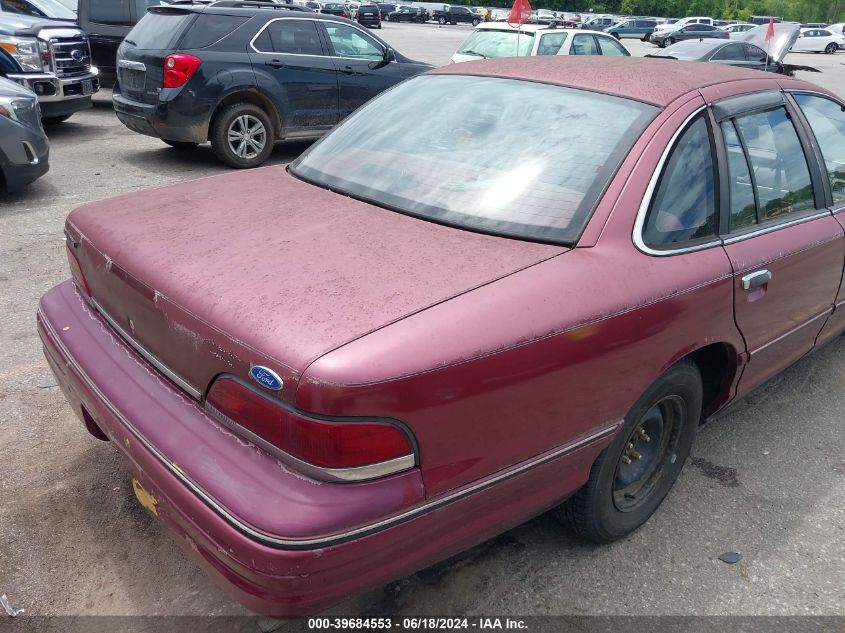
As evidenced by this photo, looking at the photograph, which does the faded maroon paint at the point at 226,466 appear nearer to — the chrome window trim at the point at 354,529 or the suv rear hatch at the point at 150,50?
the chrome window trim at the point at 354,529

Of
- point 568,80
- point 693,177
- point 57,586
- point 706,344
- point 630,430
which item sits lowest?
point 57,586

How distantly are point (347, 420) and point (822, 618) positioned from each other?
72.0 inches

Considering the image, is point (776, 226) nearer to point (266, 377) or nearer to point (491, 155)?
point (491, 155)

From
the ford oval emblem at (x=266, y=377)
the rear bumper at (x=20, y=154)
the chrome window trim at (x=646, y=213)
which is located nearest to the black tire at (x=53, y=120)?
the rear bumper at (x=20, y=154)

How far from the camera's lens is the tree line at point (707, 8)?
67.5 m

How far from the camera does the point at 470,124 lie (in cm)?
288

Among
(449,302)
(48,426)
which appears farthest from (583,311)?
(48,426)

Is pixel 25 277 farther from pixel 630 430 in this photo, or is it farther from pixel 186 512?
pixel 630 430

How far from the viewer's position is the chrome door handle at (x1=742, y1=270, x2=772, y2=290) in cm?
273

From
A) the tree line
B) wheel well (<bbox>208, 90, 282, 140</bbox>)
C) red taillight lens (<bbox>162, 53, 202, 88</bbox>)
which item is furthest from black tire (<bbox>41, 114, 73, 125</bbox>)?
the tree line

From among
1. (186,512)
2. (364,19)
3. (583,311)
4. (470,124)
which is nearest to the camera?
(186,512)

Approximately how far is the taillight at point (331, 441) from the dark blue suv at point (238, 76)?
6.73 metres

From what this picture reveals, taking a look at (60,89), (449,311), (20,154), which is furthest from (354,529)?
(60,89)

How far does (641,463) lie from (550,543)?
1.51 ft
